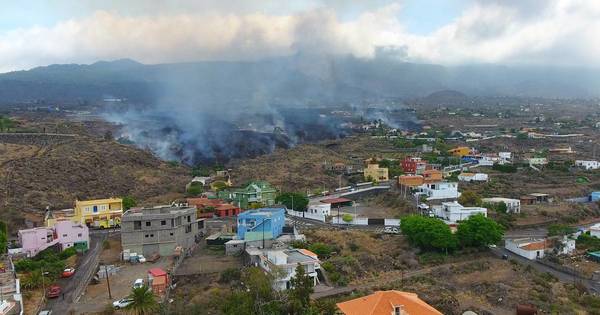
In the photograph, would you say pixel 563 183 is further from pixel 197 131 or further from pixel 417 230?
pixel 197 131

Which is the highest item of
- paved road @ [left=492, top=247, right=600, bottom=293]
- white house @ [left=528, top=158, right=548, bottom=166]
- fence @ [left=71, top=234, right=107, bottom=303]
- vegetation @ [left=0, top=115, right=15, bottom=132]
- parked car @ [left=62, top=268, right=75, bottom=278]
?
vegetation @ [left=0, top=115, right=15, bottom=132]

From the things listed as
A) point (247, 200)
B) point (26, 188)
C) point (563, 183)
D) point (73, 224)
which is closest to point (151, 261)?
point (73, 224)

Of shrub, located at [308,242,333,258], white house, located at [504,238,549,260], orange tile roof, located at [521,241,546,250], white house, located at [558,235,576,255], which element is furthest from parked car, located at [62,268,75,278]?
white house, located at [558,235,576,255]

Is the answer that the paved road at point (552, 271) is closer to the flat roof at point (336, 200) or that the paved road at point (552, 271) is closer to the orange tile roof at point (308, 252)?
the orange tile roof at point (308, 252)

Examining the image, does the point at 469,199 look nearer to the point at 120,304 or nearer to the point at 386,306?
the point at 386,306

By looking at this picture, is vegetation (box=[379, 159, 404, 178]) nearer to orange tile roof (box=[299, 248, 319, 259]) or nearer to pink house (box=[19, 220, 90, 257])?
orange tile roof (box=[299, 248, 319, 259])

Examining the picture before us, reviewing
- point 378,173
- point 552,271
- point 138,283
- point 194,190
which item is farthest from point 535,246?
point 194,190
